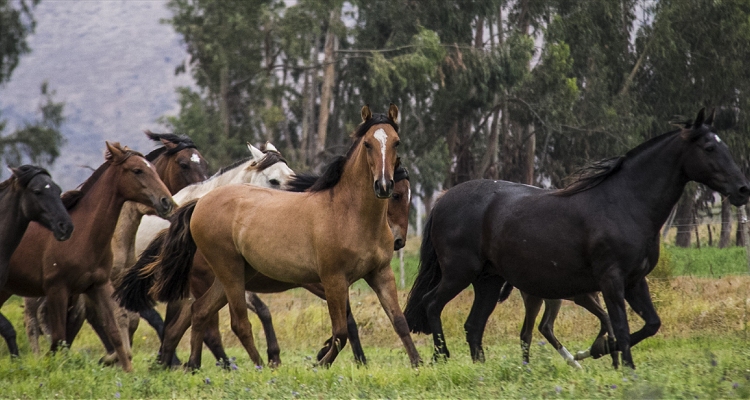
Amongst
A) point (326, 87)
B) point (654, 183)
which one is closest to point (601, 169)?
point (654, 183)

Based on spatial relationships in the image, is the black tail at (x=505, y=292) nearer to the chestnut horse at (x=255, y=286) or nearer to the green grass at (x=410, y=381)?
the chestnut horse at (x=255, y=286)

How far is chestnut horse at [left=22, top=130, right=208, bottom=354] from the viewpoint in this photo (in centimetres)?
1005

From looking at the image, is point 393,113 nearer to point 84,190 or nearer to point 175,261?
point 175,261

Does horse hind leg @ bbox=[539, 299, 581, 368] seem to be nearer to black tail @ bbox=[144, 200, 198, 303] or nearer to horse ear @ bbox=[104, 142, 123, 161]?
black tail @ bbox=[144, 200, 198, 303]

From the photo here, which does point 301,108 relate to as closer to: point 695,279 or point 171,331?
point 695,279

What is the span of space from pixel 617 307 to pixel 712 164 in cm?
140

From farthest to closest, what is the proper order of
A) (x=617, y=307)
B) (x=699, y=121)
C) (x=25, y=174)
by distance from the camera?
(x=25, y=174)
(x=699, y=121)
(x=617, y=307)

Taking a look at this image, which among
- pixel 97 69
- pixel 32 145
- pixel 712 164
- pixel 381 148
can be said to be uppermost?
pixel 97 69

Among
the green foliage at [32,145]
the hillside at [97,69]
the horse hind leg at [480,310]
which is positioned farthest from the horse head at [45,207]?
the hillside at [97,69]

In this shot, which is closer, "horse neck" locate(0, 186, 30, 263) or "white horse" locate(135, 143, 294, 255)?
"horse neck" locate(0, 186, 30, 263)

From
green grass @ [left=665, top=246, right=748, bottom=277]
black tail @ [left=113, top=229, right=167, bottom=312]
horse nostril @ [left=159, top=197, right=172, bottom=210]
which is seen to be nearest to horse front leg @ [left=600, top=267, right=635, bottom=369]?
horse nostril @ [left=159, top=197, right=172, bottom=210]

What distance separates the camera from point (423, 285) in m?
9.17

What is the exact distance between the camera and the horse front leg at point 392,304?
719 centimetres

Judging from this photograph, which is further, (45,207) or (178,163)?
(178,163)
